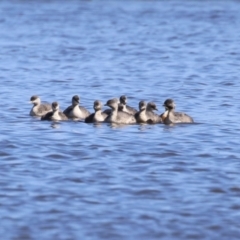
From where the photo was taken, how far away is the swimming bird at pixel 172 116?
57.5ft

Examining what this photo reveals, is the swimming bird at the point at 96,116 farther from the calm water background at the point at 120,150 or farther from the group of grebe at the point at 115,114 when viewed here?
the calm water background at the point at 120,150

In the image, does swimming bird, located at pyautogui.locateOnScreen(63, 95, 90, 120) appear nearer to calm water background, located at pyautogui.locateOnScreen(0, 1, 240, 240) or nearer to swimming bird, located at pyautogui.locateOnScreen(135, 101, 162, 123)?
calm water background, located at pyautogui.locateOnScreen(0, 1, 240, 240)

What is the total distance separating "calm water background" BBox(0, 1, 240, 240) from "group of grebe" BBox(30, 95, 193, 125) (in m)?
0.25

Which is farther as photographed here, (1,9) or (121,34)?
(1,9)

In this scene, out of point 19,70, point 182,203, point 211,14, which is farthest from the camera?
point 211,14

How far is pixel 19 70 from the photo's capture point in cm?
2606

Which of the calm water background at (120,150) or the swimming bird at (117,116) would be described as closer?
the calm water background at (120,150)

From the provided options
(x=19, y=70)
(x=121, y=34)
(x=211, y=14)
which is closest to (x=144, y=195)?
(x=19, y=70)

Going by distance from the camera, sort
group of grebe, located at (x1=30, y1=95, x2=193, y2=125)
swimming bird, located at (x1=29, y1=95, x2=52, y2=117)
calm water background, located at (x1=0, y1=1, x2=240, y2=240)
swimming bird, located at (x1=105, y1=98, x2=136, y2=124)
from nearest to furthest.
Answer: calm water background, located at (x1=0, y1=1, x2=240, y2=240) < swimming bird, located at (x1=105, y1=98, x2=136, y2=124) < group of grebe, located at (x1=30, y1=95, x2=193, y2=125) < swimming bird, located at (x1=29, y1=95, x2=52, y2=117)

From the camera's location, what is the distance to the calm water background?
1107cm

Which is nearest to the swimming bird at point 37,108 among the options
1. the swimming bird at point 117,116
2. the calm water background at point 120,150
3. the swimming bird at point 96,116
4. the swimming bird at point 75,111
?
the calm water background at point 120,150

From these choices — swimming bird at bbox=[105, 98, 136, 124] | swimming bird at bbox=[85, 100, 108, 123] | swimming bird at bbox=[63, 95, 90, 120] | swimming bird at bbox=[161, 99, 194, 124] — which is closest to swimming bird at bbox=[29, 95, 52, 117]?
swimming bird at bbox=[63, 95, 90, 120]

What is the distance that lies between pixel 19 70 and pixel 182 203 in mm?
14883

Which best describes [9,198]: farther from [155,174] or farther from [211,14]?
[211,14]
